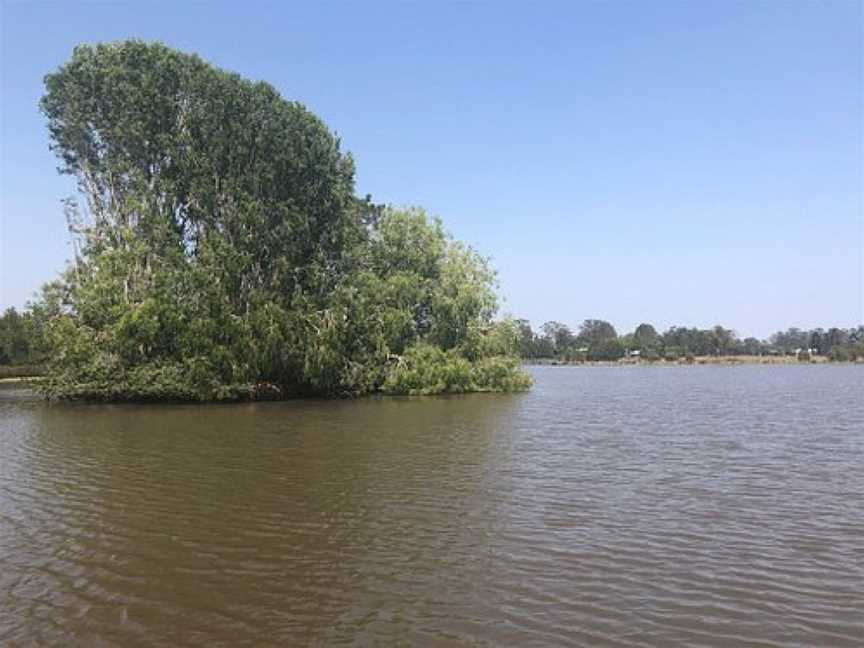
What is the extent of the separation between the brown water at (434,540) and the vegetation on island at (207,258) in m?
17.0

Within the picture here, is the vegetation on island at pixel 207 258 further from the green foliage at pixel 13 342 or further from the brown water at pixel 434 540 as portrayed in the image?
the green foliage at pixel 13 342

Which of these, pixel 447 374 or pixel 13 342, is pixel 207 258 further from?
pixel 13 342

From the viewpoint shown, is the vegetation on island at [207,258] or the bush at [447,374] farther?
the bush at [447,374]

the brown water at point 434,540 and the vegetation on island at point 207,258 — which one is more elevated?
the vegetation on island at point 207,258

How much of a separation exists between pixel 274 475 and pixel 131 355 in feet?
87.7

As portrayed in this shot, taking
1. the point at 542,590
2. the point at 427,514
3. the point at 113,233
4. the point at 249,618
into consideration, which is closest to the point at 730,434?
the point at 427,514

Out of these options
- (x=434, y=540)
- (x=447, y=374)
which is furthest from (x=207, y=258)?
(x=434, y=540)

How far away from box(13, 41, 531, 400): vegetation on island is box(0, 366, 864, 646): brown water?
55.7ft

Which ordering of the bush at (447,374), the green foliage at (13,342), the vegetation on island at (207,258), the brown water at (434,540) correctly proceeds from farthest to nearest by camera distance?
the green foliage at (13,342), the bush at (447,374), the vegetation on island at (207,258), the brown water at (434,540)

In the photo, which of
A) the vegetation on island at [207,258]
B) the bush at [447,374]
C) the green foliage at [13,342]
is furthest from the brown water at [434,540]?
the green foliage at [13,342]

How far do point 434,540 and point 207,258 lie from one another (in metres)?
34.0

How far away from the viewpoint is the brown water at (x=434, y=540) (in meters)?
8.24

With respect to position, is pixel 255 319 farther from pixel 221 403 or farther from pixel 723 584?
pixel 723 584

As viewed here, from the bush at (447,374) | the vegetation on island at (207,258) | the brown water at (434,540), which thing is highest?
the vegetation on island at (207,258)
